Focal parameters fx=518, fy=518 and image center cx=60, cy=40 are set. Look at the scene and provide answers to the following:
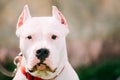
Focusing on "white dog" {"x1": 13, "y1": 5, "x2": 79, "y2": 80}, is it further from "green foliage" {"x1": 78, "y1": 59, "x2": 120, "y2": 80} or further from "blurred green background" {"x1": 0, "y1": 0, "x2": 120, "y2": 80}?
"green foliage" {"x1": 78, "y1": 59, "x2": 120, "y2": 80}

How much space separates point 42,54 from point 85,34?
12.4 feet

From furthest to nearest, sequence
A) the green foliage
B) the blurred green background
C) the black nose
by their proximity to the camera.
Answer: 1. the green foliage
2. the blurred green background
3. the black nose

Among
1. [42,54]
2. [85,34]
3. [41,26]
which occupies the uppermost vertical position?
[41,26]

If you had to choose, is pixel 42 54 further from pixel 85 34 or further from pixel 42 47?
pixel 85 34

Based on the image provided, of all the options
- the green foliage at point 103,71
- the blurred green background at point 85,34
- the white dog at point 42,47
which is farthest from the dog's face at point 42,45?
the green foliage at point 103,71

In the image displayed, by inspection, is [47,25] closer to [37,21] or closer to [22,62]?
[37,21]

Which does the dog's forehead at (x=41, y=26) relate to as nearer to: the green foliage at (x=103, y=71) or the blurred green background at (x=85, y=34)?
the blurred green background at (x=85, y=34)

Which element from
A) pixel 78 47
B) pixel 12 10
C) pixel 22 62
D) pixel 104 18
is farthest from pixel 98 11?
pixel 22 62

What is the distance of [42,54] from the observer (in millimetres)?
2498

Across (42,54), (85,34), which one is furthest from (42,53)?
(85,34)

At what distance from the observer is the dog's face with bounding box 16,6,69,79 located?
2510 millimetres

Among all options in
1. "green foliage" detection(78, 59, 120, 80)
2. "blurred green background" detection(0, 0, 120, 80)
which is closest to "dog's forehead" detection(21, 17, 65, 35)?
"blurred green background" detection(0, 0, 120, 80)

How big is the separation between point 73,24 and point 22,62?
3439mm

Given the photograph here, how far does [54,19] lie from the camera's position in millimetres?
2629
